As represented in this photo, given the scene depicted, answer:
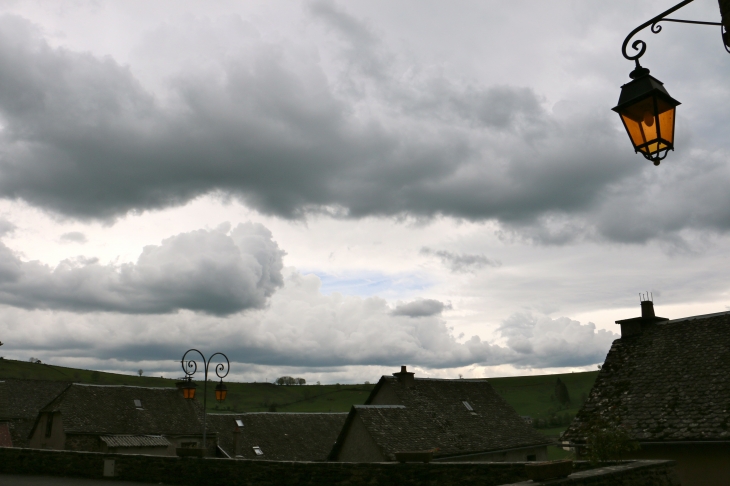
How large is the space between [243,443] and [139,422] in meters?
9.16

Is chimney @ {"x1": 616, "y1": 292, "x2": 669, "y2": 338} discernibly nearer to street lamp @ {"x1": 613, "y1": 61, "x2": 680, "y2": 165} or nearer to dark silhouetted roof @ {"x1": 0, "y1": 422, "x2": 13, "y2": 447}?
street lamp @ {"x1": 613, "y1": 61, "x2": 680, "y2": 165}

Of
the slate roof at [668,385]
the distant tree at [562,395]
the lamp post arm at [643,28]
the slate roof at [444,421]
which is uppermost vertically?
the lamp post arm at [643,28]

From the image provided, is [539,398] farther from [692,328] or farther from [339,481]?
[339,481]

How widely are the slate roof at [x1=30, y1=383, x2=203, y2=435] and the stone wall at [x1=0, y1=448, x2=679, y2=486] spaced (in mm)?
27870

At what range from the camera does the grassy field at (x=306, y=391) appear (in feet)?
438

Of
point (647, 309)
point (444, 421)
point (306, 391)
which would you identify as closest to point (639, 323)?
point (647, 309)

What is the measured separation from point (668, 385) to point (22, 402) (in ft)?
197

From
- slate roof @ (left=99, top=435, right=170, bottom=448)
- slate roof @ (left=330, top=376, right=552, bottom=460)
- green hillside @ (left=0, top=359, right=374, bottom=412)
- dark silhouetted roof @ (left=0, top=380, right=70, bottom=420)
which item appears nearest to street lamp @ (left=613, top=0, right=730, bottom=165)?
slate roof @ (left=330, top=376, right=552, bottom=460)

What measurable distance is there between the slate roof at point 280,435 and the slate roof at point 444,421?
587 inches

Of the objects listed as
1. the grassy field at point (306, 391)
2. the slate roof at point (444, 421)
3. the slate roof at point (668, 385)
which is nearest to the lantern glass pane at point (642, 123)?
the slate roof at point (668, 385)

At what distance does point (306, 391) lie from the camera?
164 m

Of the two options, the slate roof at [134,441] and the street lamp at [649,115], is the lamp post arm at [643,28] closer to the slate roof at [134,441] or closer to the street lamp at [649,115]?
the street lamp at [649,115]

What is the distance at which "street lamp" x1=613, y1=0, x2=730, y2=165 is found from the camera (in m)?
5.75

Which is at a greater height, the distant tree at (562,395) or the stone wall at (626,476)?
the stone wall at (626,476)
